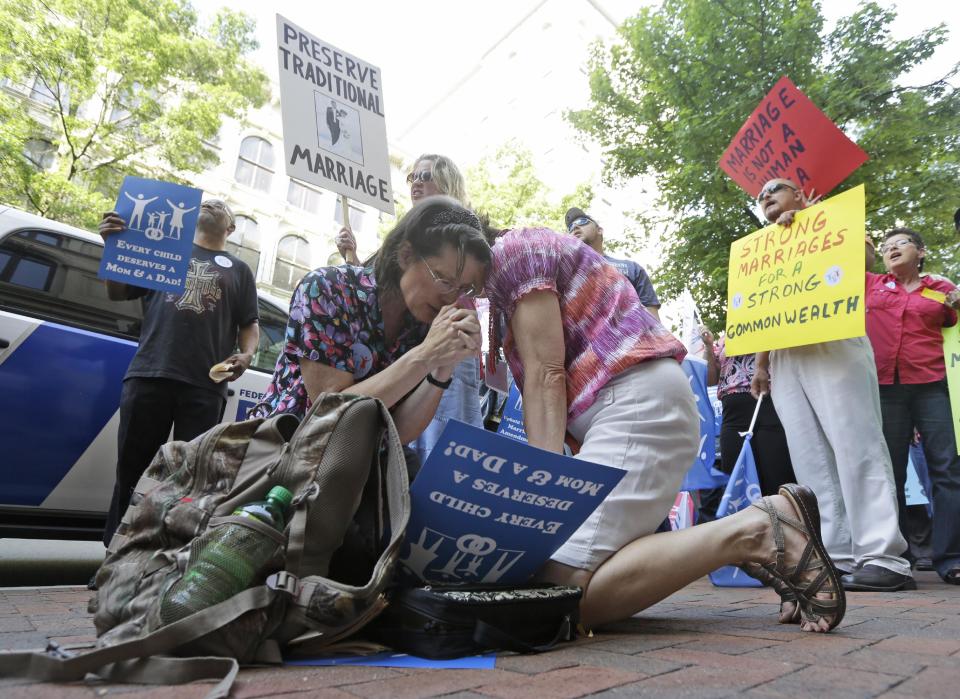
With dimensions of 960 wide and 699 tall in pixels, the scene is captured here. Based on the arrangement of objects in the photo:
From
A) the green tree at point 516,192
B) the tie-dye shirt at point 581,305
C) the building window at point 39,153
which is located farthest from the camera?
the green tree at point 516,192

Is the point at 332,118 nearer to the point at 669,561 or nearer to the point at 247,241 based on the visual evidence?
the point at 669,561

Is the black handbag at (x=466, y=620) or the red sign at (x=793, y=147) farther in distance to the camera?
the red sign at (x=793, y=147)

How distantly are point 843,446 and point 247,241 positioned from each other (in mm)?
21173

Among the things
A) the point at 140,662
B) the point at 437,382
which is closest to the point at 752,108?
the point at 437,382

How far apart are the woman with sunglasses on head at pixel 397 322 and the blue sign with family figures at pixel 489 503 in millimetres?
503

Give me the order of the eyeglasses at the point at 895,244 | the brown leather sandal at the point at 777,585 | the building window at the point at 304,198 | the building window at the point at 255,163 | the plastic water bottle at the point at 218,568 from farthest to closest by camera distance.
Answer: the building window at the point at 304,198
the building window at the point at 255,163
the eyeglasses at the point at 895,244
the brown leather sandal at the point at 777,585
the plastic water bottle at the point at 218,568

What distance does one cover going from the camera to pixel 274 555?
4.17 ft

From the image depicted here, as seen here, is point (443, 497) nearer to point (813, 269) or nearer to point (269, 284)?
point (813, 269)

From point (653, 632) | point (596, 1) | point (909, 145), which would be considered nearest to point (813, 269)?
point (653, 632)

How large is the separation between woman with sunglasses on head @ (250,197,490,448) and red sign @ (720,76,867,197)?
9.01 ft

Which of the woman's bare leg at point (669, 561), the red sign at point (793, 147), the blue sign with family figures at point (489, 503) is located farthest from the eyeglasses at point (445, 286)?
the red sign at point (793, 147)

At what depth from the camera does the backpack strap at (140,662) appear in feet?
3.65

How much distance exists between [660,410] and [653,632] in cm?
61

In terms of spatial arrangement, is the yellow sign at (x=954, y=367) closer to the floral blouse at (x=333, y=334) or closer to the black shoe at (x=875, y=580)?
the black shoe at (x=875, y=580)
